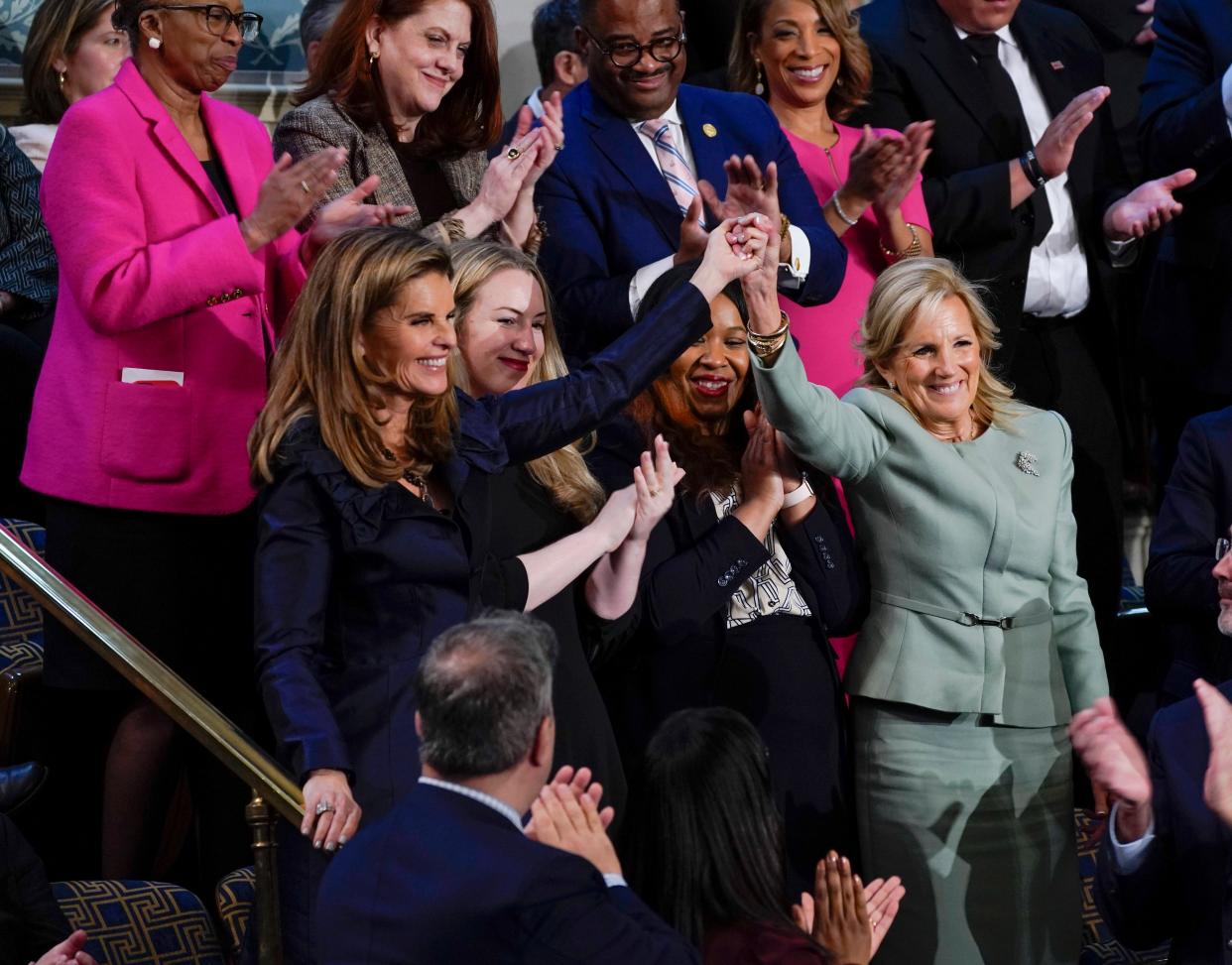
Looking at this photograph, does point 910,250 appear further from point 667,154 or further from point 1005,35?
point 1005,35

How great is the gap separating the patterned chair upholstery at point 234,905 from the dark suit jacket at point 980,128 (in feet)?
6.67

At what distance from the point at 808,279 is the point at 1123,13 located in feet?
6.02

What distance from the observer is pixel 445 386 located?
3.06 metres

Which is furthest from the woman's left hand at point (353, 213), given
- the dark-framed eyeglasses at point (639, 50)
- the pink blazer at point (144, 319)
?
the dark-framed eyeglasses at point (639, 50)

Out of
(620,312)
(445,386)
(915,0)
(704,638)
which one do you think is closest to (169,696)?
(445,386)


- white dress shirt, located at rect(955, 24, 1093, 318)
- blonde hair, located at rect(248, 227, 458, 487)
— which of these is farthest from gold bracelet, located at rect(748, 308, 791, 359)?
white dress shirt, located at rect(955, 24, 1093, 318)

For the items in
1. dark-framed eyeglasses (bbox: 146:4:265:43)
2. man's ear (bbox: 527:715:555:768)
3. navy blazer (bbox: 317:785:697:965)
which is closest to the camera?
navy blazer (bbox: 317:785:697:965)

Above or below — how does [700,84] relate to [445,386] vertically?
above

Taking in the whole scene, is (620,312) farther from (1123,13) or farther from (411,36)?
(1123,13)

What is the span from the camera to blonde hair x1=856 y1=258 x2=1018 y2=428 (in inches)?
141

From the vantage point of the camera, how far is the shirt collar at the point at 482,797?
2412mm

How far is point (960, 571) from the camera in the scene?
3.47 metres

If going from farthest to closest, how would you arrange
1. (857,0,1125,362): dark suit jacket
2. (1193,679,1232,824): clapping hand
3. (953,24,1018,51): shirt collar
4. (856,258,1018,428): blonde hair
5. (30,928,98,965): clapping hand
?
(953,24,1018,51): shirt collar < (857,0,1125,362): dark suit jacket < (856,258,1018,428): blonde hair < (30,928,98,965): clapping hand < (1193,679,1232,824): clapping hand

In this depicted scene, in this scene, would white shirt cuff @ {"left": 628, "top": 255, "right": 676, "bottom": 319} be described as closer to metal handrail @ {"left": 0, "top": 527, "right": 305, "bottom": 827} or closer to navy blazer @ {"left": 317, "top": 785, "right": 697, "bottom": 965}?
metal handrail @ {"left": 0, "top": 527, "right": 305, "bottom": 827}
